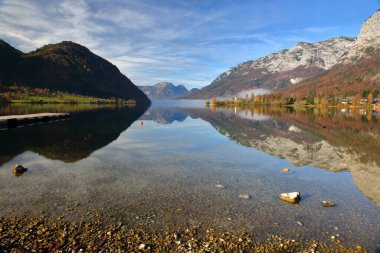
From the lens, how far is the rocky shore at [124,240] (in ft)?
46.8

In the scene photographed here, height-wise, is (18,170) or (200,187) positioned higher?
(18,170)

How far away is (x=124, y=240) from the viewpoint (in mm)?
15055

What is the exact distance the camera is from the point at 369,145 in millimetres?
53719

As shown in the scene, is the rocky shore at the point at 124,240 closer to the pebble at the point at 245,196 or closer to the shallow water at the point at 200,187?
the shallow water at the point at 200,187

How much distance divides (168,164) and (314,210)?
18.4 meters

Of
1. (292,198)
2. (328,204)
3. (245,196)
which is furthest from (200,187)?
(328,204)

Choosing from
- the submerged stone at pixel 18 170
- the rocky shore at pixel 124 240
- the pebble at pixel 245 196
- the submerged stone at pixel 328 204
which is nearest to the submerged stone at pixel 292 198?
the submerged stone at pixel 328 204

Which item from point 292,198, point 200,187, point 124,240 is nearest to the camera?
point 124,240

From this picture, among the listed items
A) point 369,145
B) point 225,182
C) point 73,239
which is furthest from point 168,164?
point 369,145

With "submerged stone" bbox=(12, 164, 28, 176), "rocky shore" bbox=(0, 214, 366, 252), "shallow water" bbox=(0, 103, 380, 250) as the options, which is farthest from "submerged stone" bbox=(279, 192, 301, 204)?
"submerged stone" bbox=(12, 164, 28, 176)

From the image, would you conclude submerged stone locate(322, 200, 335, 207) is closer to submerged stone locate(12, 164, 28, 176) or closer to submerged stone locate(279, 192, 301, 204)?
submerged stone locate(279, 192, 301, 204)

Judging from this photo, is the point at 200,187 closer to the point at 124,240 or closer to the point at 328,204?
the point at 328,204

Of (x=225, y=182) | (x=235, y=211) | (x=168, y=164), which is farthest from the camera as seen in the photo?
(x=168, y=164)

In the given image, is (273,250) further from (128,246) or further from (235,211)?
(128,246)
